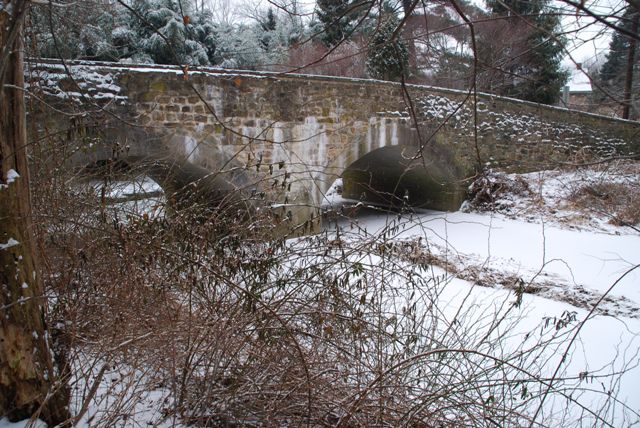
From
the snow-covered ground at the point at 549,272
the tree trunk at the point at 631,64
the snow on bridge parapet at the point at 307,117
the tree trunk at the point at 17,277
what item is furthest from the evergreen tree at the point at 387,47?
the tree trunk at the point at 17,277

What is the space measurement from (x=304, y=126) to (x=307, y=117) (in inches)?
5.6

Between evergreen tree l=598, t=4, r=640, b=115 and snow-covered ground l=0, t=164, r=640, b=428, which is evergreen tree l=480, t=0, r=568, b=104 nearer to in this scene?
evergreen tree l=598, t=4, r=640, b=115

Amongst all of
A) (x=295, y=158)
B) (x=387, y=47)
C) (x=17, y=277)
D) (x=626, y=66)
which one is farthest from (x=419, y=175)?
(x=17, y=277)

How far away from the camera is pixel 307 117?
7809mm

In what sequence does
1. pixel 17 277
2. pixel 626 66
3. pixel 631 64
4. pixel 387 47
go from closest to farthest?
pixel 17 277
pixel 631 64
pixel 626 66
pixel 387 47

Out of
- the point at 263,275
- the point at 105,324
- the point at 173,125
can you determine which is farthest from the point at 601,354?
the point at 173,125

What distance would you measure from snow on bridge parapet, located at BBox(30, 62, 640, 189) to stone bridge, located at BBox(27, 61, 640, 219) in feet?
0.05

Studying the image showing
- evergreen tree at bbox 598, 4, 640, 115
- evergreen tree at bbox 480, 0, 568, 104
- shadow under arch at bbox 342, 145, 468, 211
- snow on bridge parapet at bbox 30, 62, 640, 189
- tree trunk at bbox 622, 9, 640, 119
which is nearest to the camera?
evergreen tree at bbox 480, 0, 568, 104

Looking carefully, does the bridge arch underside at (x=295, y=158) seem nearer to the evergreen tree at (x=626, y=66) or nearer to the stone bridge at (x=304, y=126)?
the stone bridge at (x=304, y=126)

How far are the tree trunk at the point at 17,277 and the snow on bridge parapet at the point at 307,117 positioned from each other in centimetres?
252

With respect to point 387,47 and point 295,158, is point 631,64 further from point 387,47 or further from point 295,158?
point 295,158

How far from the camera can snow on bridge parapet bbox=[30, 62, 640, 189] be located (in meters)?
6.10

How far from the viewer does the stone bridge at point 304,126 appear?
5535mm

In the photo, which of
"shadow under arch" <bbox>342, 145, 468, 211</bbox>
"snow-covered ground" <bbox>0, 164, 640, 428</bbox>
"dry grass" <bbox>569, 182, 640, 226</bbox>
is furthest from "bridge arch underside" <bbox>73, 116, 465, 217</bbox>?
"dry grass" <bbox>569, 182, 640, 226</bbox>
